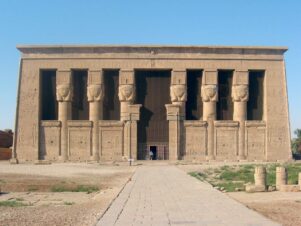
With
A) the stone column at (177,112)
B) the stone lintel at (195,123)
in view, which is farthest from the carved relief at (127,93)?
the stone lintel at (195,123)

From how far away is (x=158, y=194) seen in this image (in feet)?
→ 50.0

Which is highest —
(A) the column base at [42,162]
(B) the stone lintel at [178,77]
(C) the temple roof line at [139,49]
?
→ (C) the temple roof line at [139,49]

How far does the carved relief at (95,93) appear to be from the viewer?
46.5 m

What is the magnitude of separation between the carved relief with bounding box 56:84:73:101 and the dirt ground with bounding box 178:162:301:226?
104 ft

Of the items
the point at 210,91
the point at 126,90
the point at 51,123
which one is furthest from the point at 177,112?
the point at 51,123

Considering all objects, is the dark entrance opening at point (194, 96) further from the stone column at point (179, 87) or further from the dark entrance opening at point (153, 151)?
the dark entrance opening at point (153, 151)

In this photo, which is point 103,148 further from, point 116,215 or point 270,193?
point 116,215

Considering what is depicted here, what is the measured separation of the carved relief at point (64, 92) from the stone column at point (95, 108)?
1812mm

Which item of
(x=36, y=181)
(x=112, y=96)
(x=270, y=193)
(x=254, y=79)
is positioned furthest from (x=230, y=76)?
A: (x=270, y=193)

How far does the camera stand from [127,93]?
4634cm

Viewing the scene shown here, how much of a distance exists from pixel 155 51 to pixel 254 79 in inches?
394

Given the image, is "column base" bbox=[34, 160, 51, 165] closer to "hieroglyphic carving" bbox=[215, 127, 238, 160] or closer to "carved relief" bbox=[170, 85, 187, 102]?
"carved relief" bbox=[170, 85, 187, 102]

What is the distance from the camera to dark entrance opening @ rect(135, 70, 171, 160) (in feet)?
155

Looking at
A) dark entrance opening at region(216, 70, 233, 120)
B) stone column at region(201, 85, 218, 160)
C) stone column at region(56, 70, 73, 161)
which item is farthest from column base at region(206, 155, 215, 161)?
stone column at region(56, 70, 73, 161)
